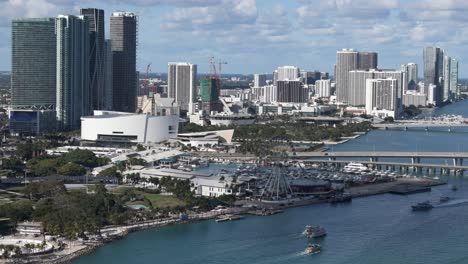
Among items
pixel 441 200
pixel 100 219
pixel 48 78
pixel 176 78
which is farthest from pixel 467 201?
pixel 176 78

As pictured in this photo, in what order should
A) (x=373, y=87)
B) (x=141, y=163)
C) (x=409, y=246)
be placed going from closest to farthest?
(x=409, y=246), (x=141, y=163), (x=373, y=87)

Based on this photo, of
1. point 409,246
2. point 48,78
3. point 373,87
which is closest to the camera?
point 409,246

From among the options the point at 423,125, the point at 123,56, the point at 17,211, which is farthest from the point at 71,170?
the point at 423,125

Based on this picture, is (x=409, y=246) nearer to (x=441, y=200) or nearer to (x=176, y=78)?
(x=441, y=200)

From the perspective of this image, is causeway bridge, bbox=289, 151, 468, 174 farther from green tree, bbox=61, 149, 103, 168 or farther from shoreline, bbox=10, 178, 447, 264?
green tree, bbox=61, 149, 103, 168

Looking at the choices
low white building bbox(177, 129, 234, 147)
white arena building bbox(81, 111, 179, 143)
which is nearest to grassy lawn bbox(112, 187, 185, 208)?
white arena building bbox(81, 111, 179, 143)

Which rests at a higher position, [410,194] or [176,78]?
A: [176,78]

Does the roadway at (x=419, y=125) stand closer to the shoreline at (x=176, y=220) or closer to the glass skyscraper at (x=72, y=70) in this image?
the glass skyscraper at (x=72, y=70)
